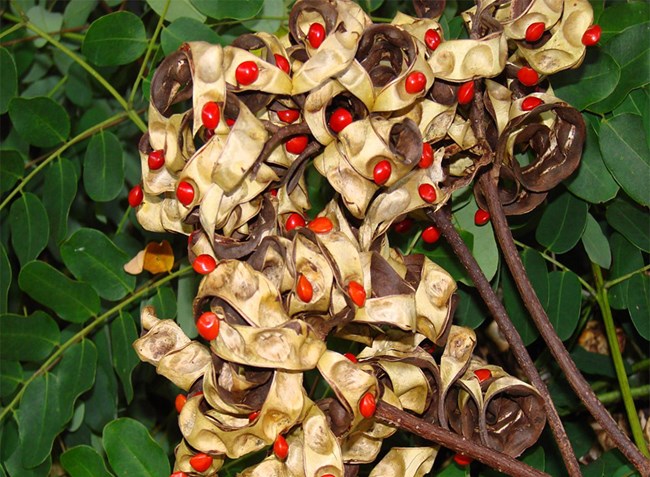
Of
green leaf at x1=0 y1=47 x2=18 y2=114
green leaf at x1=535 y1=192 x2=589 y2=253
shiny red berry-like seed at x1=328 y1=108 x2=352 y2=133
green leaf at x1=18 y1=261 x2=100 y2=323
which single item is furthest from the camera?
green leaf at x1=0 y1=47 x2=18 y2=114

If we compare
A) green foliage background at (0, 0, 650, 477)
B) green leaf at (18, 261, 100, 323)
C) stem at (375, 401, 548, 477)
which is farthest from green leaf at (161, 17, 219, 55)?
stem at (375, 401, 548, 477)

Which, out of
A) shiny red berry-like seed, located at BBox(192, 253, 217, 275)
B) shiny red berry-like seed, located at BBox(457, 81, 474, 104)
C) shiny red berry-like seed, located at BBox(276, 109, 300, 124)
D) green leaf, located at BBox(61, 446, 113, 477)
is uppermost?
shiny red berry-like seed, located at BBox(276, 109, 300, 124)

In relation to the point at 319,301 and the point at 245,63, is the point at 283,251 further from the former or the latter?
the point at 245,63

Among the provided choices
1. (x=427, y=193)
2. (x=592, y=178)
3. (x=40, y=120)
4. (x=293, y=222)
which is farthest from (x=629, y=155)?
(x=40, y=120)

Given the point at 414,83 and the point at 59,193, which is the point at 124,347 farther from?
the point at 414,83

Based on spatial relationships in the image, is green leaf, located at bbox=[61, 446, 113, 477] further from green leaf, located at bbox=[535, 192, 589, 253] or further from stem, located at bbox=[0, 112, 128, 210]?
green leaf, located at bbox=[535, 192, 589, 253]

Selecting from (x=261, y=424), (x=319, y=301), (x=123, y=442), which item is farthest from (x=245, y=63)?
(x=123, y=442)

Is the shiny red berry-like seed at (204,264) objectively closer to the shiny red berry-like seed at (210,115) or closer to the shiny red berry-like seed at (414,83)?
the shiny red berry-like seed at (210,115)
